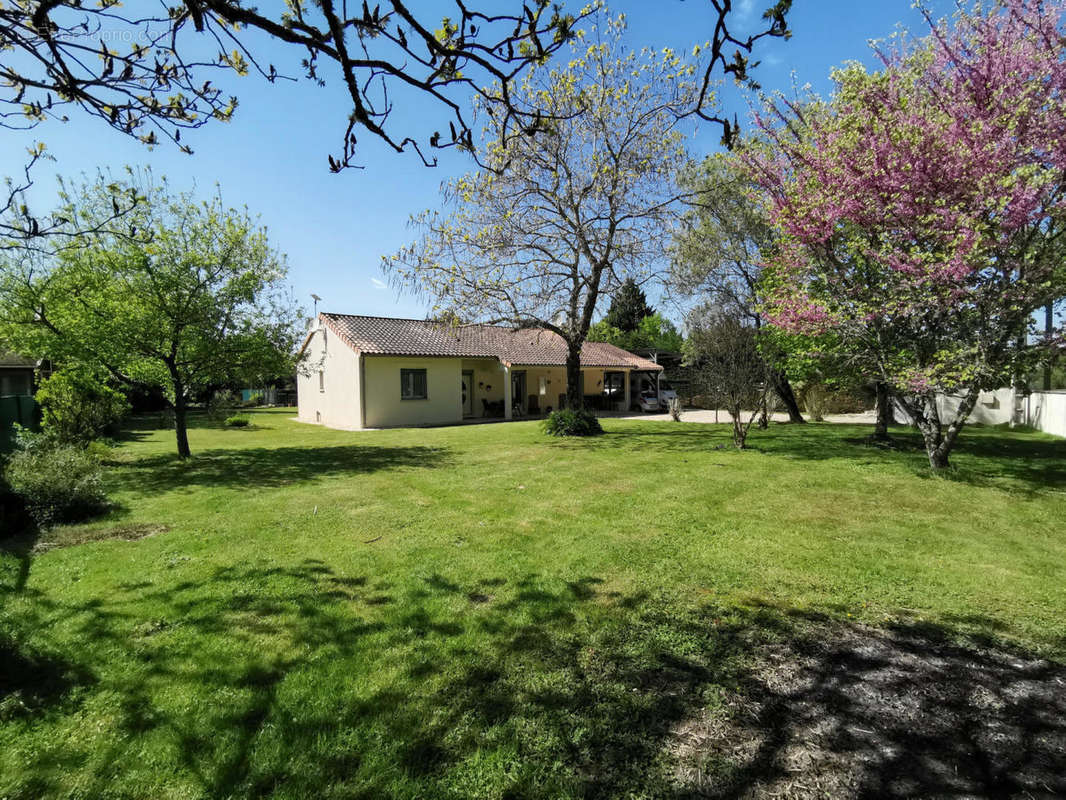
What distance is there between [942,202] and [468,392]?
1903 cm

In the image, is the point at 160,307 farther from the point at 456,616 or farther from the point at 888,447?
the point at 888,447

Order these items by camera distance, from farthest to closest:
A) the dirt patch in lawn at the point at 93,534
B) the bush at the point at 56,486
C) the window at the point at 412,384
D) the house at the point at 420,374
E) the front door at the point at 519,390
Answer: the front door at the point at 519,390 < the window at the point at 412,384 < the house at the point at 420,374 < the bush at the point at 56,486 < the dirt patch in lawn at the point at 93,534

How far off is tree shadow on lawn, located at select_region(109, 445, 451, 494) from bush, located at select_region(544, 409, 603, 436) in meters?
4.03

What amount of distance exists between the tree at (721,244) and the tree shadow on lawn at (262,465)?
9499 mm

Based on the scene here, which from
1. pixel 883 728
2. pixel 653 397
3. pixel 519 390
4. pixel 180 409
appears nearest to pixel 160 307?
pixel 180 409

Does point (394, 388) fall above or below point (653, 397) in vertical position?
above

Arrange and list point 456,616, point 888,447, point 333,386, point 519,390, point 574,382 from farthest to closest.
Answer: point 519,390
point 333,386
point 574,382
point 888,447
point 456,616

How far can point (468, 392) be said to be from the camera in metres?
24.0

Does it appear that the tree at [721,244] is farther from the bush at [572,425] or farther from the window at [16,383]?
→ the window at [16,383]

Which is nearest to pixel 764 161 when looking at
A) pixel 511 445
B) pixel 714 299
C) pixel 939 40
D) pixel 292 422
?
pixel 939 40

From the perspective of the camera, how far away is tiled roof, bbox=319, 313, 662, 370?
809 inches

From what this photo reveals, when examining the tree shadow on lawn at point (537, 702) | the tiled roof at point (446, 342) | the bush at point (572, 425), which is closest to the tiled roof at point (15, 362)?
the tiled roof at point (446, 342)

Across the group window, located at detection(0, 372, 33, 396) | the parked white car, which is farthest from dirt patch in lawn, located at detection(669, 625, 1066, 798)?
window, located at detection(0, 372, 33, 396)

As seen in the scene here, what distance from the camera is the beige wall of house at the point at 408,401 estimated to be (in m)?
19.9
